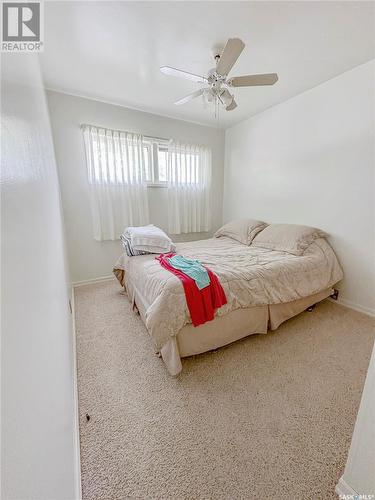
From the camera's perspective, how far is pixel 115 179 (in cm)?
301

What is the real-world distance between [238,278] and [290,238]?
3.95 ft

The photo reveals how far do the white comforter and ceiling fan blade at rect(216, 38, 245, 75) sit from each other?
5.22 ft

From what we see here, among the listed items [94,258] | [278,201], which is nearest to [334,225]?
[278,201]

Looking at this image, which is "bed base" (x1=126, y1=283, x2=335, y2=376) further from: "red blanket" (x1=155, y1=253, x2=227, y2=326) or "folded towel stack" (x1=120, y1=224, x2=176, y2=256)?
"folded towel stack" (x1=120, y1=224, x2=176, y2=256)

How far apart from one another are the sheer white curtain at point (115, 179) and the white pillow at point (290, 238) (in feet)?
6.21

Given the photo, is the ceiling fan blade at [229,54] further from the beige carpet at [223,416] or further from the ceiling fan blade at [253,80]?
the beige carpet at [223,416]

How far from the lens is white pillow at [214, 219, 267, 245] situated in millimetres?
3066

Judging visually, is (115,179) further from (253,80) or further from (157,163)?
(253,80)

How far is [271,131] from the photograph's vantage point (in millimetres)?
3100

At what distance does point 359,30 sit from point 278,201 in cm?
180

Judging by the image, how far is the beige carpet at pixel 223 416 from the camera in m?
0.94

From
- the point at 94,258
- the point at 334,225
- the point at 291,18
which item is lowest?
the point at 94,258

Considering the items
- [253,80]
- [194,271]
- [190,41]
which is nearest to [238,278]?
[194,271]

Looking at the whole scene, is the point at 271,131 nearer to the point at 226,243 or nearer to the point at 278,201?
the point at 278,201
